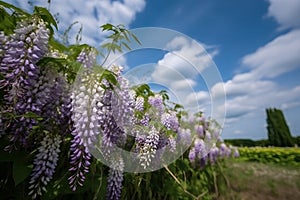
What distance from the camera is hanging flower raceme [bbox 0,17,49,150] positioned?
1.01m

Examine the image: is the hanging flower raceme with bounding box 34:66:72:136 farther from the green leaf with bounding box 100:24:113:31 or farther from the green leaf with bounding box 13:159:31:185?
the green leaf with bounding box 100:24:113:31

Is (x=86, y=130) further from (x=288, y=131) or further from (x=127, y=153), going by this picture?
(x=288, y=131)

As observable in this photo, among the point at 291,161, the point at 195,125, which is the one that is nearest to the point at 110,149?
the point at 195,125

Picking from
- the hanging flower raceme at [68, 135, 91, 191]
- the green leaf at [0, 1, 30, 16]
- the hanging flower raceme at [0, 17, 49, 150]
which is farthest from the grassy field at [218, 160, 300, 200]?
the green leaf at [0, 1, 30, 16]

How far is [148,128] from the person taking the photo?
1.97m

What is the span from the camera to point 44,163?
3.54 feet

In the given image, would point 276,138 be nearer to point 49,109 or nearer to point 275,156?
point 275,156

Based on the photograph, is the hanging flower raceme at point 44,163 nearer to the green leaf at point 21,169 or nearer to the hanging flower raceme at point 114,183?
the green leaf at point 21,169

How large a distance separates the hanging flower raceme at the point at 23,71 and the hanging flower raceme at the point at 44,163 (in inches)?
3.6

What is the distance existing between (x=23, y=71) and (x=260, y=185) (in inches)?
233

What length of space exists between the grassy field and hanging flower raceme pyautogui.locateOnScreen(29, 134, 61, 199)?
4.37 m

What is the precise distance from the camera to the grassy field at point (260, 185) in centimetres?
505

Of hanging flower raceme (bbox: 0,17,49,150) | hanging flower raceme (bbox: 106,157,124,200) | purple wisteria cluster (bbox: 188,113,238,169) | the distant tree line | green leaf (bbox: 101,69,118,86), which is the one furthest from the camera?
the distant tree line

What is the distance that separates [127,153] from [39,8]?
1.19 metres
